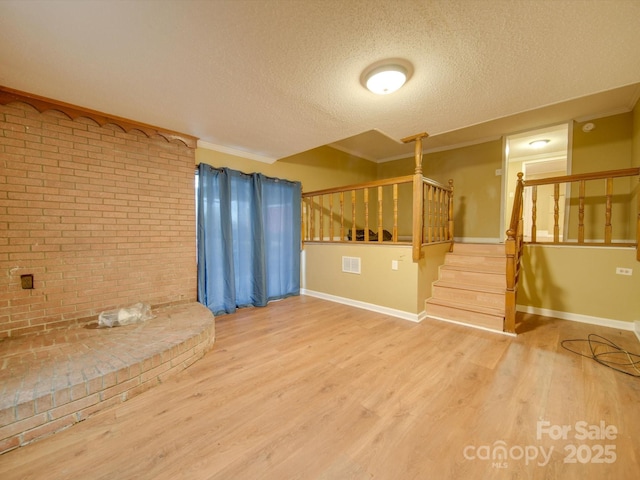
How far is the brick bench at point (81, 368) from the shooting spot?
1.43 metres

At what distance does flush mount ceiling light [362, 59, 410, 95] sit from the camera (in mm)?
1906

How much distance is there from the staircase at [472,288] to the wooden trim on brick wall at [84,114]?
3.89m

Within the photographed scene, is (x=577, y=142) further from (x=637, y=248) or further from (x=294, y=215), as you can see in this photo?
(x=294, y=215)

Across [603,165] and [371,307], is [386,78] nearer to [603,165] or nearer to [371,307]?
[371,307]

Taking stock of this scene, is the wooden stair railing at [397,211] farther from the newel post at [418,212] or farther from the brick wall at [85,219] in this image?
the brick wall at [85,219]

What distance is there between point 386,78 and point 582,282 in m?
3.52

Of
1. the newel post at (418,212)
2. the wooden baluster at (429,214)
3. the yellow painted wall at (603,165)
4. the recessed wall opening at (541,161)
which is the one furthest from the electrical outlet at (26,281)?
the yellow painted wall at (603,165)

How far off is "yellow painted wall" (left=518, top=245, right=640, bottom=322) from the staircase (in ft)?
1.63

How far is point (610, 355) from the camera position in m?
2.30

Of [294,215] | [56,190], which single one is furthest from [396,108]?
[56,190]

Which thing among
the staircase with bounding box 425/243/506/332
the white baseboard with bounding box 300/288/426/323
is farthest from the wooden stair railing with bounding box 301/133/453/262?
the white baseboard with bounding box 300/288/426/323

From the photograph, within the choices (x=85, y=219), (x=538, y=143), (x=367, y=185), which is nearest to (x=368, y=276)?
(x=367, y=185)

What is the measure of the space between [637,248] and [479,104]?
2.37 meters

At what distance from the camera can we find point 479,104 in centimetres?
250
